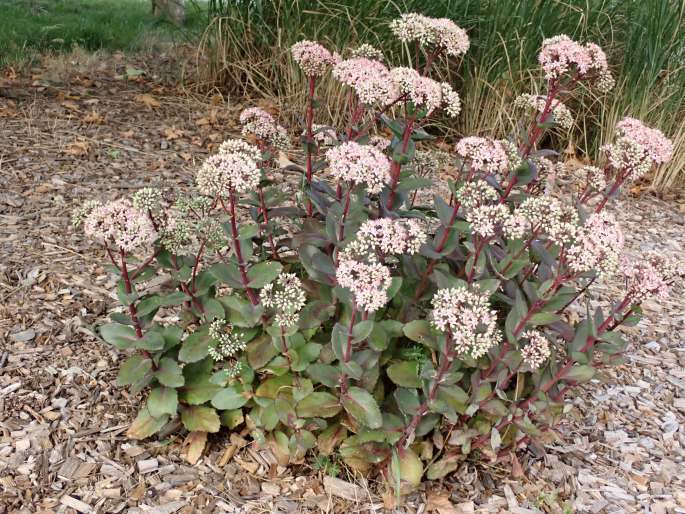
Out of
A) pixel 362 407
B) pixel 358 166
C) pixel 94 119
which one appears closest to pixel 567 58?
pixel 358 166

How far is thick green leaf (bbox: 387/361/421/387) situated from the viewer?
1966mm

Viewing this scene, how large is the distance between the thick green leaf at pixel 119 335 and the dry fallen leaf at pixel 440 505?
3.69ft

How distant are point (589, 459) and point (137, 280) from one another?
5.90ft

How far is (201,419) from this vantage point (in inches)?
85.4

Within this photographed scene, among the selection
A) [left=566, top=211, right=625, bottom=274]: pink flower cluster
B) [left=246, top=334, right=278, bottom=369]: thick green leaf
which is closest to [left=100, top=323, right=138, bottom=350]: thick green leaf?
[left=246, top=334, right=278, bottom=369]: thick green leaf

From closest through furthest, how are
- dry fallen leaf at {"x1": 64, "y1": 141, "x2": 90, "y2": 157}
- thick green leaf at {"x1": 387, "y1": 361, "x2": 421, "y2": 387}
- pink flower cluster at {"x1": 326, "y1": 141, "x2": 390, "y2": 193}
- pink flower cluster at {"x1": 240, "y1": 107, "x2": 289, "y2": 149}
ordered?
pink flower cluster at {"x1": 326, "y1": 141, "x2": 390, "y2": 193} → thick green leaf at {"x1": 387, "y1": 361, "x2": 421, "y2": 387} → pink flower cluster at {"x1": 240, "y1": 107, "x2": 289, "y2": 149} → dry fallen leaf at {"x1": 64, "y1": 141, "x2": 90, "y2": 157}

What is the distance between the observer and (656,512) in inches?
86.7

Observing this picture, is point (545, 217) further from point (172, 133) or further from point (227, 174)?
point (172, 133)

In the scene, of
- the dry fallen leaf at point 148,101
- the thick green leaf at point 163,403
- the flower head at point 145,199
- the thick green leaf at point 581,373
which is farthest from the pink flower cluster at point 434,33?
the dry fallen leaf at point 148,101

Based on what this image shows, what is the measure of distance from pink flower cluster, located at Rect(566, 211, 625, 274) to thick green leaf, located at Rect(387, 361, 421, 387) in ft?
1.90

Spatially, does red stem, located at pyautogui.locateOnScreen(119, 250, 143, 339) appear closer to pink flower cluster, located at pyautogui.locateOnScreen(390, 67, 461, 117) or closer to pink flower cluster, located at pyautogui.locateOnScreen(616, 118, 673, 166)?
pink flower cluster, located at pyautogui.locateOnScreen(390, 67, 461, 117)

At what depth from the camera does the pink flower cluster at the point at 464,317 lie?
65.8 inches

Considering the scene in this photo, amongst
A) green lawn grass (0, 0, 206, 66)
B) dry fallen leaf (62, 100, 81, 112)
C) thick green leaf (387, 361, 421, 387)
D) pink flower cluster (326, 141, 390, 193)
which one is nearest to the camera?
pink flower cluster (326, 141, 390, 193)

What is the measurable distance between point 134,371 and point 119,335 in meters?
0.13
